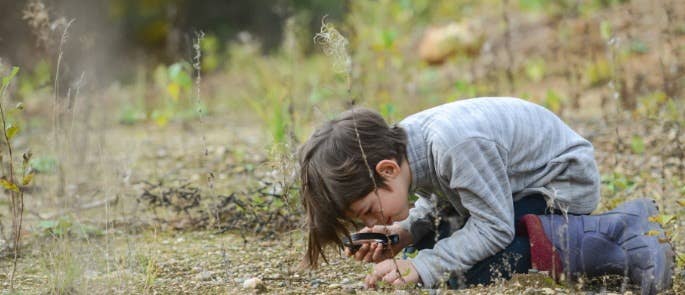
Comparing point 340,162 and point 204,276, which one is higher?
point 340,162

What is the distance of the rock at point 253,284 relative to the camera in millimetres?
2512

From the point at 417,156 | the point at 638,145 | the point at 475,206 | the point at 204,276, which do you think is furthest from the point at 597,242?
the point at 638,145

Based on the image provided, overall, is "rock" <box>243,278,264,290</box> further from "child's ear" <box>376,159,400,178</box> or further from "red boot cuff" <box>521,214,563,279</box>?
"red boot cuff" <box>521,214,563,279</box>

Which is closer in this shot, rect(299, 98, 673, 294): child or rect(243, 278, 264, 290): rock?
rect(299, 98, 673, 294): child

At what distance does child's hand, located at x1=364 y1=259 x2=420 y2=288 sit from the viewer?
241cm

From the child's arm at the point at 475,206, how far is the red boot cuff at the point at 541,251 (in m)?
0.09

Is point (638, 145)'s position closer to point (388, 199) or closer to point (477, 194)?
point (477, 194)

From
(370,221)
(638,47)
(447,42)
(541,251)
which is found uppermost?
(447,42)

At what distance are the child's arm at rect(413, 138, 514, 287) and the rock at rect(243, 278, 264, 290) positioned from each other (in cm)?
47

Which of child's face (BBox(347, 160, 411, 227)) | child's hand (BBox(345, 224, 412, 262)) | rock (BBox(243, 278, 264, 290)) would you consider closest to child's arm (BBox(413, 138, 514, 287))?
child's face (BBox(347, 160, 411, 227))

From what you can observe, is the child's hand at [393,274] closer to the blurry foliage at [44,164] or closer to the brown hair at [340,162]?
the brown hair at [340,162]

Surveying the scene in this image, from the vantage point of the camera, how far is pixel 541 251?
2455 millimetres

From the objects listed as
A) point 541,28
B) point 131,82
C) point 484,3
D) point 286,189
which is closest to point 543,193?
point 286,189

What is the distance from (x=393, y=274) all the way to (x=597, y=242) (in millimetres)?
604
